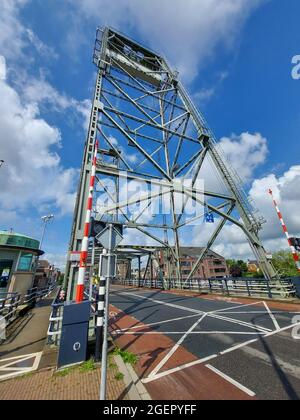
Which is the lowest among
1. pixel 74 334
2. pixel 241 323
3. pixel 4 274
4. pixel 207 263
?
pixel 241 323

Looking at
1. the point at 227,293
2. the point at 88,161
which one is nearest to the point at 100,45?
the point at 88,161

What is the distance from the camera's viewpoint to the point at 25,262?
1285 centimetres

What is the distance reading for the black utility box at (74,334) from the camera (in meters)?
3.71

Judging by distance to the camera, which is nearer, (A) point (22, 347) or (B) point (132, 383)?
A: (B) point (132, 383)

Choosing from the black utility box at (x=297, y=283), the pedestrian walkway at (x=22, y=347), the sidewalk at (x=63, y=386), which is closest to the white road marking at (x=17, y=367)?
the pedestrian walkway at (x=22, y=347)

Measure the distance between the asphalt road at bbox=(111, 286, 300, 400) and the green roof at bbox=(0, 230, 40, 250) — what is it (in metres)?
9.06

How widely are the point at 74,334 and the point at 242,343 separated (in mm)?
3795

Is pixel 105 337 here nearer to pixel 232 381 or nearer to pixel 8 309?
pixel 232 381

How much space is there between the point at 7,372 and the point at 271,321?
274 inches

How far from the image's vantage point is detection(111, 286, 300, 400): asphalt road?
3.13m

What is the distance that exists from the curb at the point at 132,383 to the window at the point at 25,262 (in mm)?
11327

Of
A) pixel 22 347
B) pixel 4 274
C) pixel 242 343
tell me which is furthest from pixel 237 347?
pixel 4 274

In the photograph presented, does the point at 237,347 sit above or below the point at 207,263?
below

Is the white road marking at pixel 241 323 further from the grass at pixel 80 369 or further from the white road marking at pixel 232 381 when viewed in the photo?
the grass at pixel 80 369
